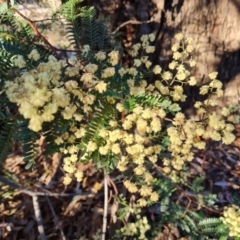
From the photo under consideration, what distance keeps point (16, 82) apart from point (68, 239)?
1550 millimetres

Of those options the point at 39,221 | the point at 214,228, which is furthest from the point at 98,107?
the point at 39,221

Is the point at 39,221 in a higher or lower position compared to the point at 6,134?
lower

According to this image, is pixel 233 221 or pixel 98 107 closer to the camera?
pixel 98 107

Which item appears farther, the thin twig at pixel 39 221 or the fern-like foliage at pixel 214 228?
the thin twig at pixel 39 221

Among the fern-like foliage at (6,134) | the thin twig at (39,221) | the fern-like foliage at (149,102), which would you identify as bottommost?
the thin twig at (39,221)

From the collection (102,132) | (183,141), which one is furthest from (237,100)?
(102,132)

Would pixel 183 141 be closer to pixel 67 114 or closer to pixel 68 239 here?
pixel 67 114

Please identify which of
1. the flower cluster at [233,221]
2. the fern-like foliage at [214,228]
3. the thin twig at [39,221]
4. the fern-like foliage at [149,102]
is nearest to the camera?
the fern-like foliage at [149,102]

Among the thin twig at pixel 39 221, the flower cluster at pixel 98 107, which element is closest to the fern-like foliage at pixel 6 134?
the flower cluster at pixel 98 107

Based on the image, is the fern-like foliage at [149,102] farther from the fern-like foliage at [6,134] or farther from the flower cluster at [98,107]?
the fern-like foliage at [6,134]

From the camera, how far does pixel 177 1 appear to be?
193cm

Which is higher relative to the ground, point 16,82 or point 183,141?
point 16,82

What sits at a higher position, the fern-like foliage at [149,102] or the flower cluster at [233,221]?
the fern-like foliage at [149,102]

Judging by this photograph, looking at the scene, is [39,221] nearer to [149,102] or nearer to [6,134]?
[6,134]
